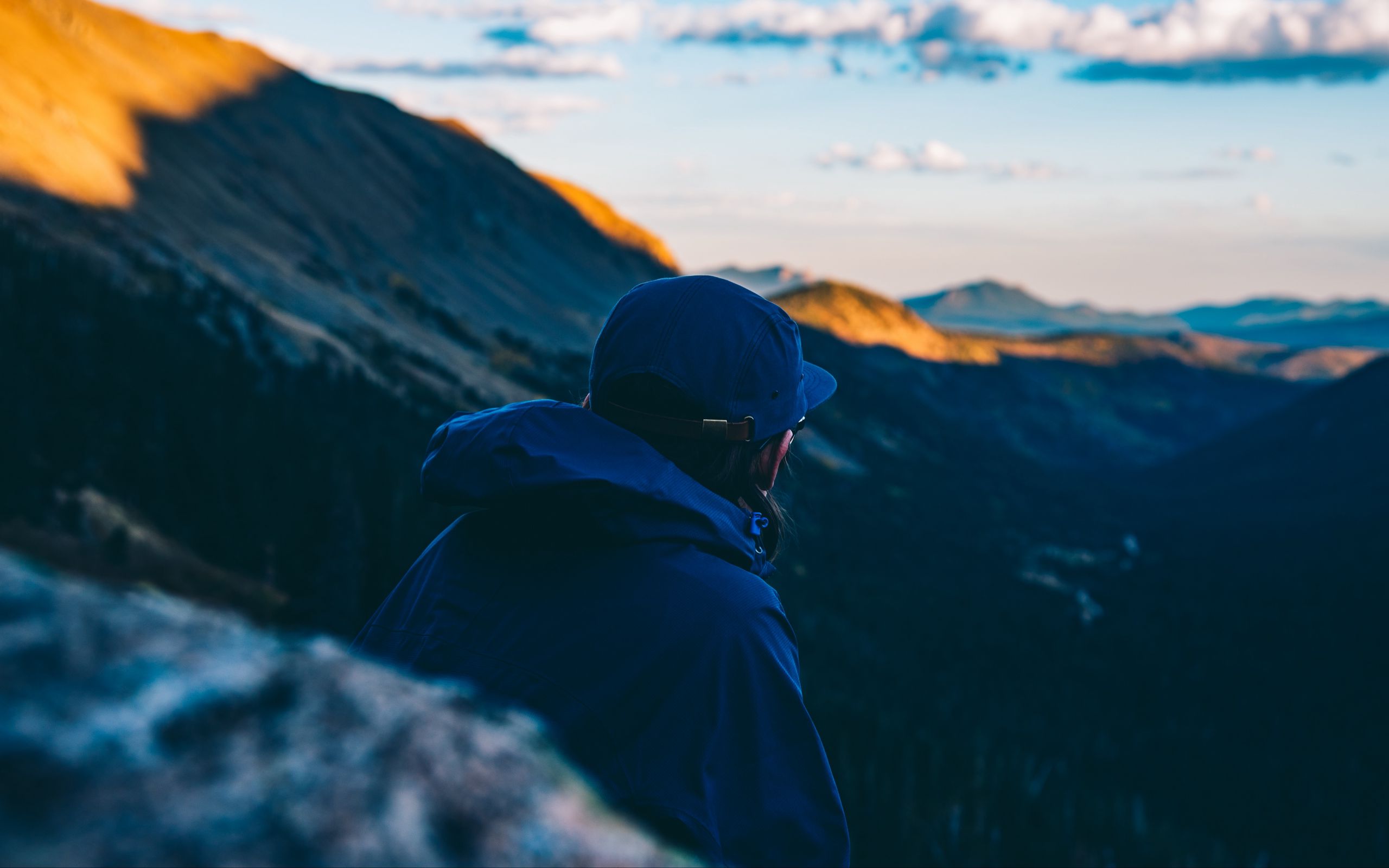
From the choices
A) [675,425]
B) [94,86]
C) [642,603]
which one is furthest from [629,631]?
[94,86]

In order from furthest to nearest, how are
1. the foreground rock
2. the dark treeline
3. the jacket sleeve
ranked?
the dark treeline
the jacket sleeve
the foreground rock

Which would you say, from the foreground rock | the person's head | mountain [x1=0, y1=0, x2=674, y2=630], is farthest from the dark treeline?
the foreground rock

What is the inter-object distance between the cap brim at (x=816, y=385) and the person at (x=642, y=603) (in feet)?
1.52

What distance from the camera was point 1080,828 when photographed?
85.9 metres

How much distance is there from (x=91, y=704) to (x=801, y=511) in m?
132

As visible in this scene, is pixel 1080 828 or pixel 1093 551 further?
pixel 1093 551

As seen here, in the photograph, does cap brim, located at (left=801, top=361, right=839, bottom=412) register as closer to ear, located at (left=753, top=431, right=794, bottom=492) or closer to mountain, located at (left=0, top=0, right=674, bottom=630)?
ear, located at (left=753, top=431, right=794, bottom=492)

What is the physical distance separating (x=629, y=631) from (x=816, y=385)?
4.65 feet

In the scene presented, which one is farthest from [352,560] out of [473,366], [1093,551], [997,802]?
[1093,551]

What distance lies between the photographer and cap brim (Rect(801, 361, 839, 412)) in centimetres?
330

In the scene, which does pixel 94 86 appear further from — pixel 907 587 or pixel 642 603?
pixel 642 603

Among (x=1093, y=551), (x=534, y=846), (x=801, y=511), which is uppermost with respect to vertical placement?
(x=534, y=846)

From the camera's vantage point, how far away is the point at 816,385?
3436 millimetres

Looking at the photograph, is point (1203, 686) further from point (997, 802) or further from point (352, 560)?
point (352, 560)
